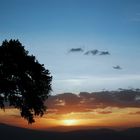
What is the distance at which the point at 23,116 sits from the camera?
56750 mm

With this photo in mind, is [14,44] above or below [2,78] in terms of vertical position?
above

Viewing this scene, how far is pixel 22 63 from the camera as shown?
2210 inches

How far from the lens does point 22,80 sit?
182 ft

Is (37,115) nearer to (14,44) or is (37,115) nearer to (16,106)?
(16,106)

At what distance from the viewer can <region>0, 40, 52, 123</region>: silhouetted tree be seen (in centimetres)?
5503

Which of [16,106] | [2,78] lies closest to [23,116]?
[16,106]

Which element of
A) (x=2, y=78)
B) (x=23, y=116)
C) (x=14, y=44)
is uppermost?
(x=14, y=44)

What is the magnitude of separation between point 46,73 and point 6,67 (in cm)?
497

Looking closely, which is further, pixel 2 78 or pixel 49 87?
pixel 49 87

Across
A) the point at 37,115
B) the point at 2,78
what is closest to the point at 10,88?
the point at 2,78

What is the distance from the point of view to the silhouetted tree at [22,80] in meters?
55.0

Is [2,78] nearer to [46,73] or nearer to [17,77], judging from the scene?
[17,77]

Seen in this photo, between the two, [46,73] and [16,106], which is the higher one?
[46,73]

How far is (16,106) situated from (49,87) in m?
4.69
